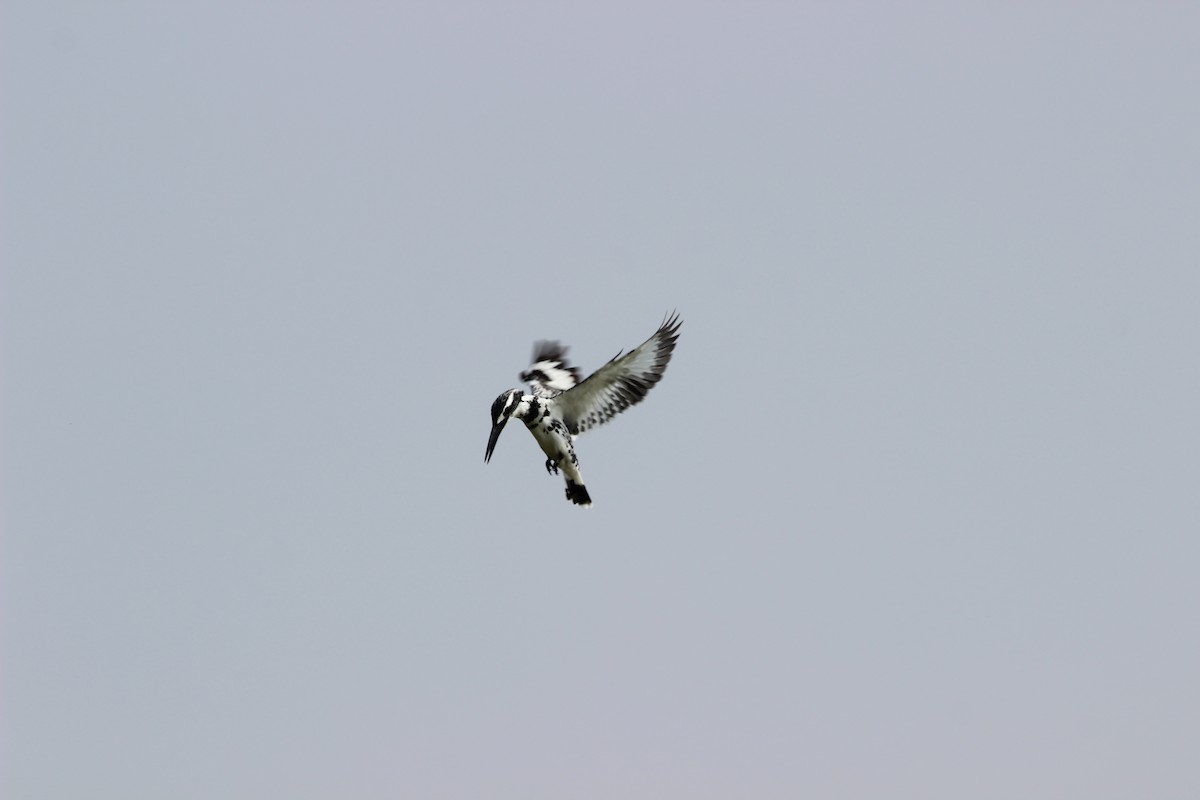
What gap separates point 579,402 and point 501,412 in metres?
1.21

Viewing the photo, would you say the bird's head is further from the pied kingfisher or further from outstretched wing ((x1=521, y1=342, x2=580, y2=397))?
outstretched wing ((x1=521, y1=342, x2=580, y2=397))

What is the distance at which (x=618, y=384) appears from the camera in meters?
21.0

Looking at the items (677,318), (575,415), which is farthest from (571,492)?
(677,318)

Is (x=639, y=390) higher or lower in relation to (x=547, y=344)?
lower

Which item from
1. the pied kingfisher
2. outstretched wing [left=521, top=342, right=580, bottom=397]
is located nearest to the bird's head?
the pied kingfisher

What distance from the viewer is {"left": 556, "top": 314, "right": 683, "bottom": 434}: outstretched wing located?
2055cm

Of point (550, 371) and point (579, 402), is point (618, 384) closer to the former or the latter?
point (579, 402)

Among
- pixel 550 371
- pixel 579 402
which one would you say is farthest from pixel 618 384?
pixel 550 371

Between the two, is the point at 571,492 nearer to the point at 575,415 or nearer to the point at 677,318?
the point at 575,415

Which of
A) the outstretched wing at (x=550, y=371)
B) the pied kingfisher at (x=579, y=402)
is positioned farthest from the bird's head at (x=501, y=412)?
the outstretched wing at (x=550, y=371)

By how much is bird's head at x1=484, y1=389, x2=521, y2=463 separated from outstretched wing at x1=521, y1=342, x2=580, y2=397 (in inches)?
65.4

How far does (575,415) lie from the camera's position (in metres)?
21.6

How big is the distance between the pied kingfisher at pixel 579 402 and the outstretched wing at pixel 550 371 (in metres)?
0.89

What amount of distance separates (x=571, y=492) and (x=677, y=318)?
3678 millimetres
